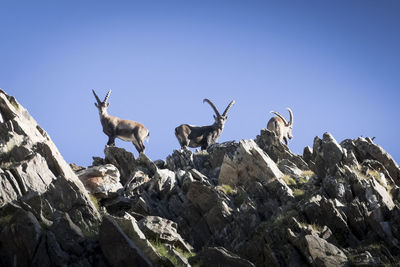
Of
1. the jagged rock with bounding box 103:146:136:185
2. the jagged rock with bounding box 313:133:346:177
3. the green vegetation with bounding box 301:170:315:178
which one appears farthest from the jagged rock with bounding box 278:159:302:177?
the jagged rock with bounding box 103:146:136:185

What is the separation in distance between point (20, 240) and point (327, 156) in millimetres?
12825

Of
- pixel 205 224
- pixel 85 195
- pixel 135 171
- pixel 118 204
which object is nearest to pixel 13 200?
pixel 85 195

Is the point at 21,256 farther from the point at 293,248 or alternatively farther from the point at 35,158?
the point at 293,248

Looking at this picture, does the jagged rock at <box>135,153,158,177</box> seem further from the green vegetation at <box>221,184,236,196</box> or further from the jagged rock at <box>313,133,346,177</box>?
the jagged rock at <box>313,133,346,177</box>

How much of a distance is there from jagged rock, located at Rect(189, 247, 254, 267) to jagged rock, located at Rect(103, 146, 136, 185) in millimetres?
10878

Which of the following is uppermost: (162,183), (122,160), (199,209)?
(122,160)

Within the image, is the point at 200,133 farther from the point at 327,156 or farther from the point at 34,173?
the point at 34,173

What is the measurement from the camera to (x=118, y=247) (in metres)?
14.0

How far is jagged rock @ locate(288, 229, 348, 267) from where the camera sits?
14.2 m

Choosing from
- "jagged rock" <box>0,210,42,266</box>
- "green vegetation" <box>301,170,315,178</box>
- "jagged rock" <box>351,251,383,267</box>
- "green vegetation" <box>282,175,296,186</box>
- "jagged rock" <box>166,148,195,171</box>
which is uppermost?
"jagged rock" <box>166,148,195,171</box>

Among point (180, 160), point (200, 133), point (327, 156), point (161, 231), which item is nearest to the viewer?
point (161, 231)

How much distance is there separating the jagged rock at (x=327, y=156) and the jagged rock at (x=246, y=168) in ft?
5.44

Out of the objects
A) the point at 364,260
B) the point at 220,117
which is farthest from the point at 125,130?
the point at 364,260

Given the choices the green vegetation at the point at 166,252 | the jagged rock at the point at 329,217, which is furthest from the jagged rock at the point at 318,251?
the green vegetation at the point at 166,252
